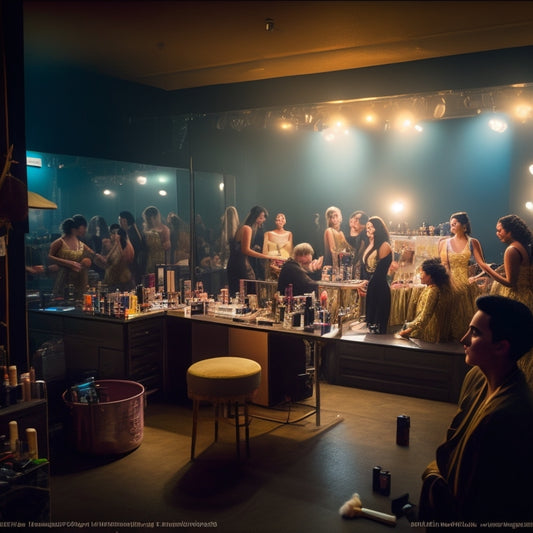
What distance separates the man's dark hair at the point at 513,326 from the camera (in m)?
2.13

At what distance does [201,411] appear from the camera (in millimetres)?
5305

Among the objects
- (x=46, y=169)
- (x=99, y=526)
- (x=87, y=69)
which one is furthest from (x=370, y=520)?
(x=87, y=69)

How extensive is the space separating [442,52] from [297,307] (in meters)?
2.86

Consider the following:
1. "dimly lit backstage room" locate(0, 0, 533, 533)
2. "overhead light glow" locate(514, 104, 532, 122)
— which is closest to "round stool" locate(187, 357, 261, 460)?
"dimly lit backstage room" locate(0, 0, 533, 533)

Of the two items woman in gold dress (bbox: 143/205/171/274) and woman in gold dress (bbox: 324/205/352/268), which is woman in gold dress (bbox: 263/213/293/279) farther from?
woman in gold dress (bbox: 143/205/171/274)

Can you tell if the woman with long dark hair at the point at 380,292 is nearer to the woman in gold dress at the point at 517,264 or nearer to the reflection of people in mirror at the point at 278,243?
the woman in gold dress at the point at 517,264

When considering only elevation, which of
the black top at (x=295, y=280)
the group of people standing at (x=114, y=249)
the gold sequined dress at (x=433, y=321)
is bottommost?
the gold sequined dress at (x=433, y=321)

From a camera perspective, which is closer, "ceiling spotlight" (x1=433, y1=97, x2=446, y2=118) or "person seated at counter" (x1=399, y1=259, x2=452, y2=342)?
"person seated at counter" (x1=399, y1=259, x2=452, y2=342)

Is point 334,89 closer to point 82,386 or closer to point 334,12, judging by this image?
point 334,12

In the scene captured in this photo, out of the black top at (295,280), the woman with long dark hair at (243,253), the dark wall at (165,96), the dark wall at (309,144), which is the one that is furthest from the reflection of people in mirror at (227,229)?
the black top at (295,280)

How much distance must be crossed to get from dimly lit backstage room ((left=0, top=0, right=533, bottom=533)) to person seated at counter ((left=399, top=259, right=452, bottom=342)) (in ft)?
0.07

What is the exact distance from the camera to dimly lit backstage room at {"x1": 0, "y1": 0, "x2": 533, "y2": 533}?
337 centimetres

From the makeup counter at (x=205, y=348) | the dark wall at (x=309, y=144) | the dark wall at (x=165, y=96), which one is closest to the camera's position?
the makeup counter at (x=205, y=348)

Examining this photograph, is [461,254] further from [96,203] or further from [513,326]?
[513,326]
